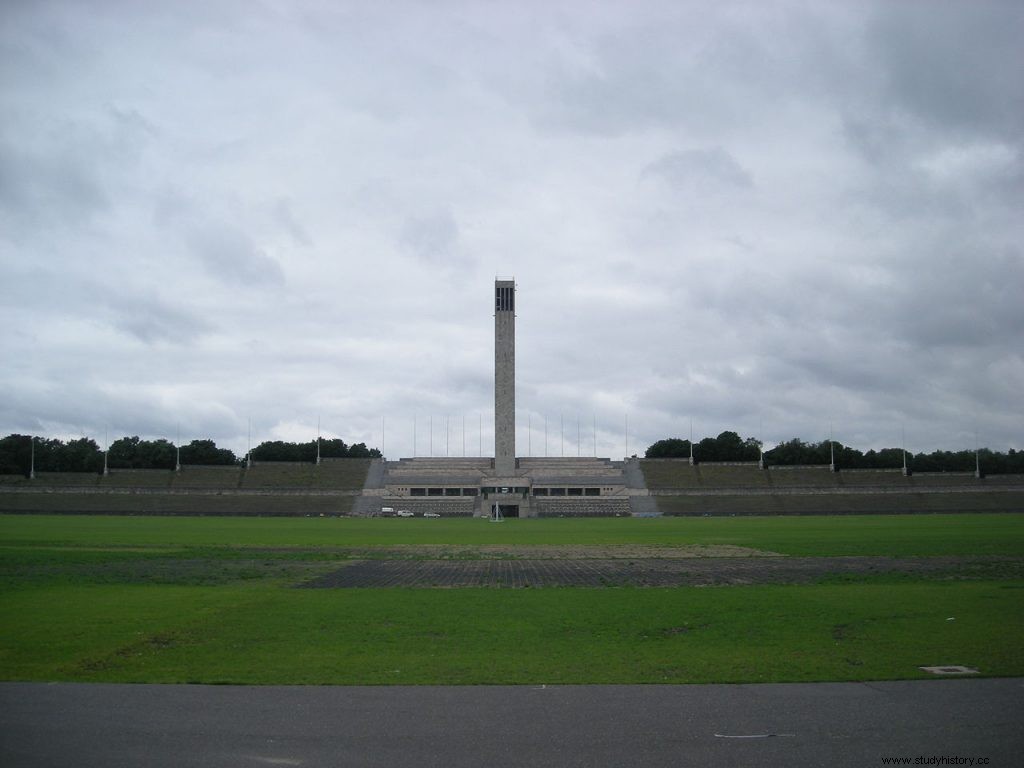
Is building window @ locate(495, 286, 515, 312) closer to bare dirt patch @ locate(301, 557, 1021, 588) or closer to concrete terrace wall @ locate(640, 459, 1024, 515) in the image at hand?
concrete terrace wall @ locate(640, 459, 1024, 515)

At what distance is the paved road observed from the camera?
24.4 feet

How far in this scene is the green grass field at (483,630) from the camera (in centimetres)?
1089

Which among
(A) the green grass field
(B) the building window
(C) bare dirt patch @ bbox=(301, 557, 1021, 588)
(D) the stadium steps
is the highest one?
(B) the building window

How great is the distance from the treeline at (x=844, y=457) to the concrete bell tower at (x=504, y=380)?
4033 cm

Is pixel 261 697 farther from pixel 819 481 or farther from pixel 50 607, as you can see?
pixel 819 481

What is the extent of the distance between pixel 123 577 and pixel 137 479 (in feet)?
295

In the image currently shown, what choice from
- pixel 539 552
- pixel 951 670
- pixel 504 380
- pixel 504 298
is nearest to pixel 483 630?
pixel 951 670

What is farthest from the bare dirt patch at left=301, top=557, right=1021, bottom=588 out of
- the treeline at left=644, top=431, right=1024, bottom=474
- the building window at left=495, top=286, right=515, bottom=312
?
the treeline at left=644, top=431, right=1024, bottom=474

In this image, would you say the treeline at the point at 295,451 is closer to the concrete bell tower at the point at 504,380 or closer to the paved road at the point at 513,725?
the concrete bell tower at the point at 504,380

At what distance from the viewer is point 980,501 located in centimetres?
8294

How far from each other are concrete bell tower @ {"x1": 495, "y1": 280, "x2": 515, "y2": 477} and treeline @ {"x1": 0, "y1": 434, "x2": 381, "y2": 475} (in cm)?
4148

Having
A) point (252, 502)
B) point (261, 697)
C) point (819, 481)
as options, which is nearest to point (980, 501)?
point (819, 481)

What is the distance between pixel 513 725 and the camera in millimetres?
8406

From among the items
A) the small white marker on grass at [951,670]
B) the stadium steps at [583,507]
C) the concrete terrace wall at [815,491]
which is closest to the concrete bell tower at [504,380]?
the stadium steps at [583,507]
